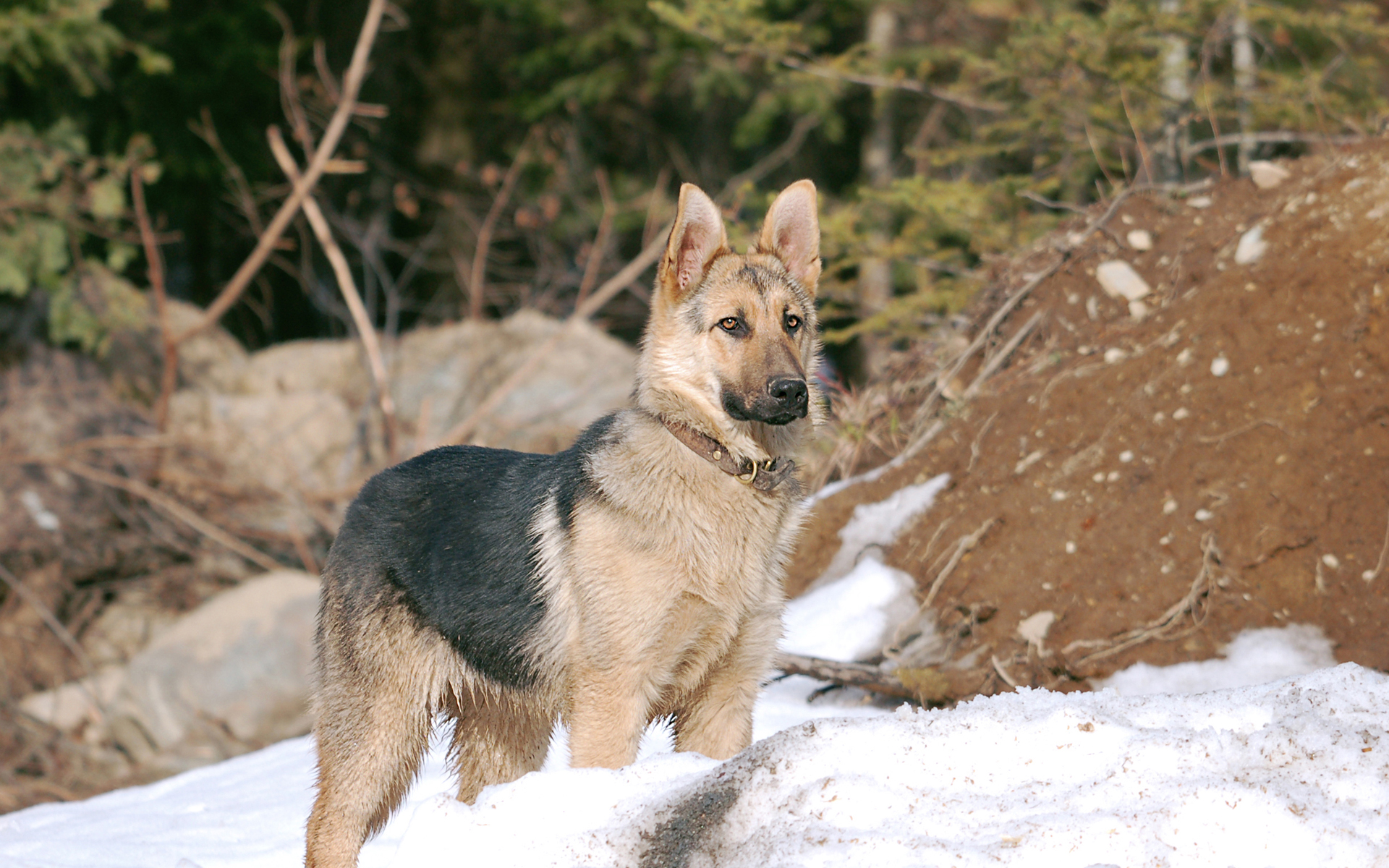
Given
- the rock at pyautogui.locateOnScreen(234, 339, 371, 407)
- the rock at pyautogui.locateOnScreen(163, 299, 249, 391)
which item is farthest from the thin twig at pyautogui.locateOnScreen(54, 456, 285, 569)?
the rock at pyautogui.locateOnScreen(234, 339, 371, 407)

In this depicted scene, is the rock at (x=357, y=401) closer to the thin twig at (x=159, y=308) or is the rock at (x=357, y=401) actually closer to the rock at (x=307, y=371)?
the rock at (x=307, y=371)

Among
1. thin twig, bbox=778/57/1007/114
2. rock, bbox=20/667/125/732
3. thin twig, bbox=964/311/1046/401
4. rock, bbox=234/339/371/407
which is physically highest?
thin twig, bbox=778/57/1007/114

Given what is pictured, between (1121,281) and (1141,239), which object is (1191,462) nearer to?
(1121,281)

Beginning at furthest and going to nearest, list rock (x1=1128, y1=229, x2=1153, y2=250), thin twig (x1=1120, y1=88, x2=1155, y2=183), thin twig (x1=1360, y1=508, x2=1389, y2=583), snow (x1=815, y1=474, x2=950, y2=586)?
thin twig (x1=1120, y1=88, x2=1155, y2=183)
rock (x1=1128, y1=229, x2=1153, y2=250)
snow (x1=815, y1=474, x2=950, y2=586)
thin twig (x1=1360, y1=508, x2=1389, y2=583)

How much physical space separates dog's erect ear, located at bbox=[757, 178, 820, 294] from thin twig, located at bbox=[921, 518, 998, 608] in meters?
2.21

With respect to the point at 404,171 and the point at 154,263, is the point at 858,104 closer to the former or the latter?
the point at 404,171

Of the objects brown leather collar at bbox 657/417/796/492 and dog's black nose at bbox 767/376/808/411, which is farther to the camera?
brown leather collar at bbox 657/417/796/492

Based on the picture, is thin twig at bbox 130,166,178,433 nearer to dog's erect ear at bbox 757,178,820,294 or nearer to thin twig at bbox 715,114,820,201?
thin twig at bbox 715,114,820,201

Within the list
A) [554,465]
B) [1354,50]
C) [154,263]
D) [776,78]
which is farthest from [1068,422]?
[154,263]

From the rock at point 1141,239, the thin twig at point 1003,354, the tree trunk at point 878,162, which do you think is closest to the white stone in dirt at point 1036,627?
the thin twig at point 1003,354

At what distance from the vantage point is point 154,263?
41.3ft

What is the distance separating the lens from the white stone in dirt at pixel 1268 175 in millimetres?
7664

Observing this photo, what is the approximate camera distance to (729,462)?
14.0 feet

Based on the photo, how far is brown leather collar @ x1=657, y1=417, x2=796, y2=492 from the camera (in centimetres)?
426
